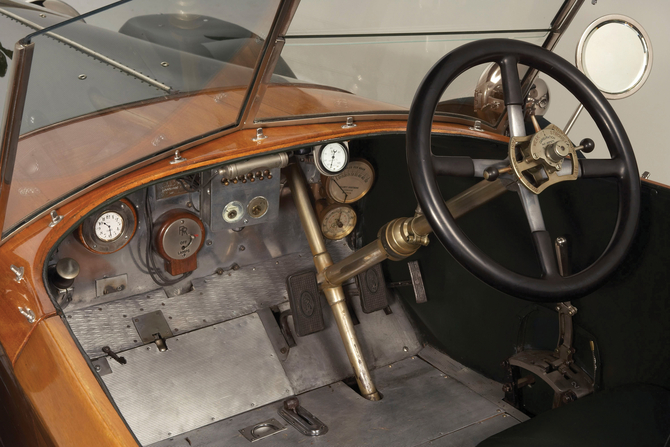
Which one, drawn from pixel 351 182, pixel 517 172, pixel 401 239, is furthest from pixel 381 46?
pixel 351 182

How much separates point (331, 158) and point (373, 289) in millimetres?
778

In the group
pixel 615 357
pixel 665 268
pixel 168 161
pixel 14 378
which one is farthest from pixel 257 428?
pixel 665 268

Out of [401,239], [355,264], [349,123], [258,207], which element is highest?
[349,123]

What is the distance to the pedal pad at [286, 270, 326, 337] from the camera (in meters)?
2.67

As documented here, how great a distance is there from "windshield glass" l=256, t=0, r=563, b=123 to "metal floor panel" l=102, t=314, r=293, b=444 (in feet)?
3.38

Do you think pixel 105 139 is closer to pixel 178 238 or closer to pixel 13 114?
pixel 13 114

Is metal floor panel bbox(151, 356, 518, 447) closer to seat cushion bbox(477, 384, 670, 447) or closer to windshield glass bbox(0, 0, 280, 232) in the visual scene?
seat cushion bbox(477, 384, 670, 447)

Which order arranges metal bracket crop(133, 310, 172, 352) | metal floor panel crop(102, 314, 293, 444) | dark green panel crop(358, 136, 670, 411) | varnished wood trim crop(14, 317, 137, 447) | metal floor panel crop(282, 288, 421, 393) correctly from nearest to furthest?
varnished wood trim crop(14, 317, 137, 447)
dark green panel crop(358, 136, 670, 411)
metal floor panel crop(102, 314, 293, 444)
metal bracket crop(133, 310, 172, 352)
metal floor panel crop(282, 288, 421, 393)

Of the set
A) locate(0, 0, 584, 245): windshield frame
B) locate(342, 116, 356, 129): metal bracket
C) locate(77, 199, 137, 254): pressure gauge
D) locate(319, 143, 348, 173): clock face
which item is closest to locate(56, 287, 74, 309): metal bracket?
locate(77, 199, 137, 254): pressure gauge

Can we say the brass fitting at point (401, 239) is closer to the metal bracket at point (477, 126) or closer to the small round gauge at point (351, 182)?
the metal bracket at point (477, 126)

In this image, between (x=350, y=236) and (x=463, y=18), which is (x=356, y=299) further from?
(x=463, y=18)

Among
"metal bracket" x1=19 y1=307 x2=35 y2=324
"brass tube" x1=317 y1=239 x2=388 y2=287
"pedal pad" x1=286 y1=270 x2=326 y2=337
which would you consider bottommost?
"pedal pad" x1=286 y1=270 x2=326 y2=337

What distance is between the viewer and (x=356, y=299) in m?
2.92

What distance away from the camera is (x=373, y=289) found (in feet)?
9.34
